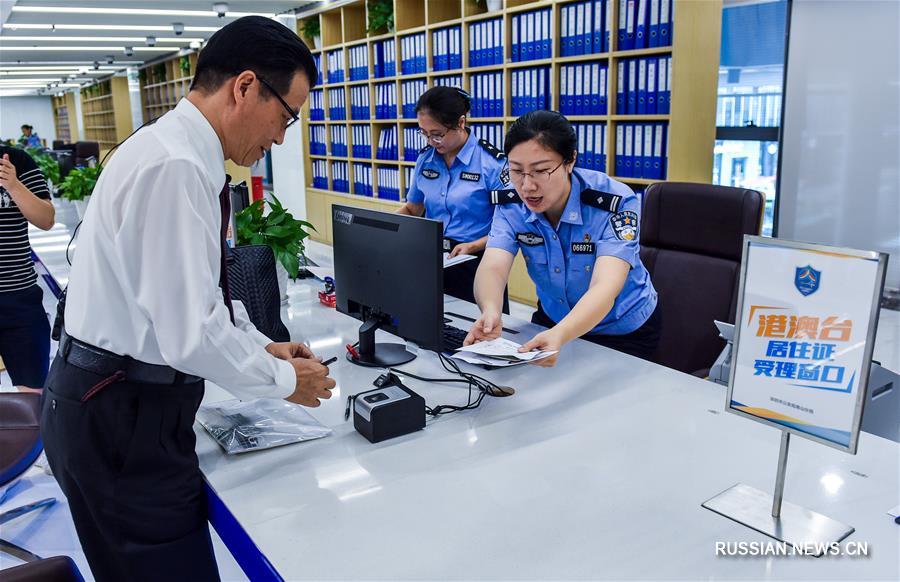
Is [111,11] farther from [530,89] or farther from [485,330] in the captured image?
[485,330]

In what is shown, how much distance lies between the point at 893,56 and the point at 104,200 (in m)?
4.78

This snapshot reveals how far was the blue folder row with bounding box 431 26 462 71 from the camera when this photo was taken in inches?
203

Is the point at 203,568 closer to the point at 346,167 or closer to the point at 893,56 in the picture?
the point at 893,56

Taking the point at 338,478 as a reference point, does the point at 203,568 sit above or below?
below

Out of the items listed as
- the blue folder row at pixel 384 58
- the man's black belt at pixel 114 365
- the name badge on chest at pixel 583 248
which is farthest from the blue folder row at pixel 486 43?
the man's black belt at pixel 114 365

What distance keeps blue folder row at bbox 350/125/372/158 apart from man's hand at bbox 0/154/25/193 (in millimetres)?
4167

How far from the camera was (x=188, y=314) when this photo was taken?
104 cm

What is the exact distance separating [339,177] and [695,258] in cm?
533

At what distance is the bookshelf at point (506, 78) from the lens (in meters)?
3.78

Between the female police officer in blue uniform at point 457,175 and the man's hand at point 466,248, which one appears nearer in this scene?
the man's hand at point 466,248

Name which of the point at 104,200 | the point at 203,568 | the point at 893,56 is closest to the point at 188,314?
the point at 104,200

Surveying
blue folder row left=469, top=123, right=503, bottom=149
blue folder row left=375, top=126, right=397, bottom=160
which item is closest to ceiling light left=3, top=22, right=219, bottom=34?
blue folder row left=375, top=126, right=397, bottom=160

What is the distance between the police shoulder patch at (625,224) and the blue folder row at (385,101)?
4369 mm

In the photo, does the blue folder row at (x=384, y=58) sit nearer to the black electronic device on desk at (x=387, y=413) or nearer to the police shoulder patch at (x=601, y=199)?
the police shoulder patch at (x=601, y=199)
